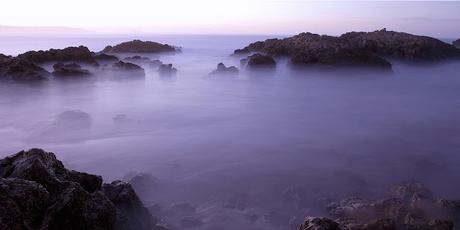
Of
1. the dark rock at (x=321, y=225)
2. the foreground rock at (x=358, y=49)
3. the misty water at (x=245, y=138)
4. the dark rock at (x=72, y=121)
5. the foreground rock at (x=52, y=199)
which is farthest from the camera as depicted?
the foreground rock at (x=358, y=49)

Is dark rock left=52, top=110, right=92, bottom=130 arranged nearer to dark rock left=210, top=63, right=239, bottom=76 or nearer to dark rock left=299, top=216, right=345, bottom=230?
dark rock left=299, top=216, right=345, bottom=230

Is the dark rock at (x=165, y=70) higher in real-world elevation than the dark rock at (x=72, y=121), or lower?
higher

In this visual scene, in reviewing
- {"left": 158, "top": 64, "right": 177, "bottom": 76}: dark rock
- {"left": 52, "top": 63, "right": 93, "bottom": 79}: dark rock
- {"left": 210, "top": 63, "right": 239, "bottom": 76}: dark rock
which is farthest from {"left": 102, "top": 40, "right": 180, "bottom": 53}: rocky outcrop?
{"left": 52, "top": 63, "right": 93, "bottom": 79}: dark rock

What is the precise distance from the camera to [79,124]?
49.3 feet

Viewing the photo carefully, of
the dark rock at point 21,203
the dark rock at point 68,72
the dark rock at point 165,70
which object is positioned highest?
the dark rock at point 21,203

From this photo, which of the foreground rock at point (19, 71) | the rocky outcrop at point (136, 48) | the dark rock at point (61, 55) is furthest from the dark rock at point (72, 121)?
the rocky outcrop at point (136, 48)

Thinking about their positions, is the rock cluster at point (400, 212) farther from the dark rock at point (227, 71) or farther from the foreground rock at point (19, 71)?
the dark rock at point (227, 71)

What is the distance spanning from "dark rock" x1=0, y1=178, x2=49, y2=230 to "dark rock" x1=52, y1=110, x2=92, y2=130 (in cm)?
1048

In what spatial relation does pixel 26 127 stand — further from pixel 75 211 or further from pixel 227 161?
pixel 75 211

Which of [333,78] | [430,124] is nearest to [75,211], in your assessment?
[430,124]

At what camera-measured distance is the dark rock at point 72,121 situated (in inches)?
578

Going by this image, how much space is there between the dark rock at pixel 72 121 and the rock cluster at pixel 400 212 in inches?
396

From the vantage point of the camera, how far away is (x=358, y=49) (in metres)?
32.0

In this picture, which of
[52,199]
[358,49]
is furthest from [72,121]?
[358,49]
